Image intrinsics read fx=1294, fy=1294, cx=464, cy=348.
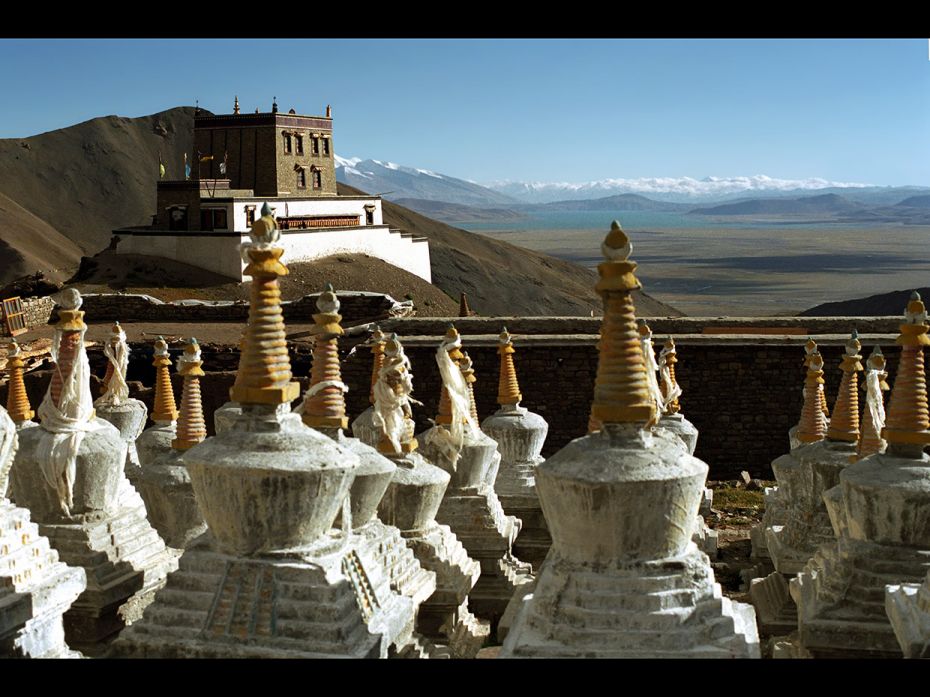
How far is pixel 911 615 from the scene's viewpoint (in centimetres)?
735

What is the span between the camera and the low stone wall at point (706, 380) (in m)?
23.5

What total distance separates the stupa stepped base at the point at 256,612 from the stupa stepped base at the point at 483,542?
4.57m

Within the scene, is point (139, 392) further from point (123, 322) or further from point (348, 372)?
point (123, 322)

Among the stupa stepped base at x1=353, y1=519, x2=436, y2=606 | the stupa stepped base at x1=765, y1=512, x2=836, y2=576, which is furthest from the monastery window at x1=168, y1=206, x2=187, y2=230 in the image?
the stupa stepped base at x1=353, y1=519, x2=436, y2=606

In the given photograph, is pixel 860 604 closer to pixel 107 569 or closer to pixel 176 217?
pixel 107 569

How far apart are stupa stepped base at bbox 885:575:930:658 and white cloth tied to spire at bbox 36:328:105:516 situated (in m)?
5.72

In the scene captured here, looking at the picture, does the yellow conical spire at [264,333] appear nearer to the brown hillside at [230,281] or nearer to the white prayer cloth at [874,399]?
the white prayer cloth at [874,399]

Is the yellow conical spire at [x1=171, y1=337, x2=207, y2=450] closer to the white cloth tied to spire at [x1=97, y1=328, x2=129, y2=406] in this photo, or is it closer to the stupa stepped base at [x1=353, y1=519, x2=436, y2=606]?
the white cloth tied to spire at [x1=97, y1=328, x2=129, y2=406]

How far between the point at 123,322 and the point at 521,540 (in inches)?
755

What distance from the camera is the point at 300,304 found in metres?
30.5

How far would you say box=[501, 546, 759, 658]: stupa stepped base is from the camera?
6.84 m

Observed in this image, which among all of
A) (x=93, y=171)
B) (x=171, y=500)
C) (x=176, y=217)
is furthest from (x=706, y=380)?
(x=93, y=171)

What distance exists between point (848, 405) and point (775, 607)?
6.35ft

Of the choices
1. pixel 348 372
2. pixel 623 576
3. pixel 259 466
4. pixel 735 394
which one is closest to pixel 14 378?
pixel 259 466
